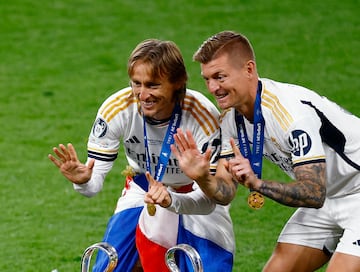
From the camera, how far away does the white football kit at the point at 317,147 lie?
18.2 feet

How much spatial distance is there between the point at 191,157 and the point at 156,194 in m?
0.27

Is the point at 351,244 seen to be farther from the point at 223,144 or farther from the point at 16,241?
the point at 16,241

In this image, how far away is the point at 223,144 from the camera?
595 centimetres

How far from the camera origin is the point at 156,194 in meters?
5.64

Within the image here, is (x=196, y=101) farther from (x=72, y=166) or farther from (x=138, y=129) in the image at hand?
(x=72, y=166)

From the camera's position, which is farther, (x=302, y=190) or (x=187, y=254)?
(x=187, y=254)

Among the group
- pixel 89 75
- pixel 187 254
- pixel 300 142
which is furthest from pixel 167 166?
pixel 89 75

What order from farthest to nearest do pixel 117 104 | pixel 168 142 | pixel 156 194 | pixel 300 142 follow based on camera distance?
pixel 117 104 < pixel 168 142 < pixel 156 194 < pixel 300 142

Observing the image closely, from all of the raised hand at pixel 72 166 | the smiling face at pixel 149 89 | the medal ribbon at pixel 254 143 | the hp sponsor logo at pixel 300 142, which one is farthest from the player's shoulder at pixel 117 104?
the hp sponsor logo at pixel 300 142

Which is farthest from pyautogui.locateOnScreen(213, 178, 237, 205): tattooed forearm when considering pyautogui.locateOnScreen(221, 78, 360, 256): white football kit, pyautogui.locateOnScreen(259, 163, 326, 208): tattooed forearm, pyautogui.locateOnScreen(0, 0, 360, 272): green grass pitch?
pyautogui.locateOnScreen(0, 0, 360, 272): green grass pitch

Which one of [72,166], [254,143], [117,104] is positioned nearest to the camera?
[254,143]

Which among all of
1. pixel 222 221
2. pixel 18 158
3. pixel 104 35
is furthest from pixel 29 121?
pixel 222 221

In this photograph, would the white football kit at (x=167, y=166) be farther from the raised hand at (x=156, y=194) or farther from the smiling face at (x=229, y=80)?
the smiling face at (x=229, y=80)

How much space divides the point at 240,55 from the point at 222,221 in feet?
3.43
